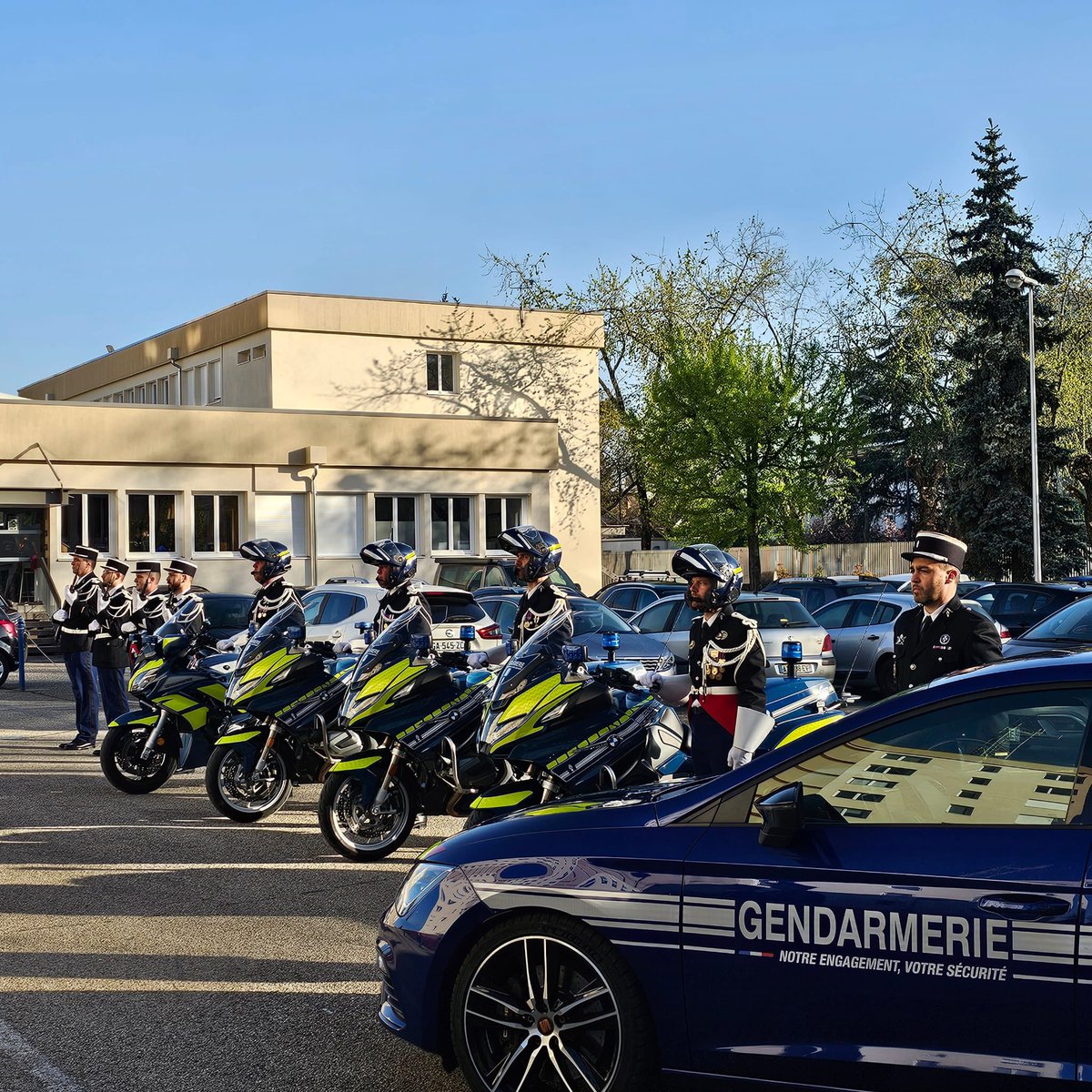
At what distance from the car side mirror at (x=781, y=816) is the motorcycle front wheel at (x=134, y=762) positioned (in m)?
8.63

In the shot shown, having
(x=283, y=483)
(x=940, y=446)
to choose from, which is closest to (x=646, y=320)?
(x=940, y=446)

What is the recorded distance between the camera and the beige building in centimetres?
3681

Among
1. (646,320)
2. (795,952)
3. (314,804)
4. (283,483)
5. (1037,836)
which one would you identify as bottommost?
(314,804)

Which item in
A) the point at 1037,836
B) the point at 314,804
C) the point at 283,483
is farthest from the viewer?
the point at 283,483

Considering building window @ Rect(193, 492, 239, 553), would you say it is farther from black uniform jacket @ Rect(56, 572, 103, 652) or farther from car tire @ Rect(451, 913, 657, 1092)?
car tire @ Rect(451, 913, 657, 1092)

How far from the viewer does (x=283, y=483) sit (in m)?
39.7

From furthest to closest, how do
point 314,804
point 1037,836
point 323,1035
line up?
1. point 314,804
2. point 323,1035
3. point 1037,836

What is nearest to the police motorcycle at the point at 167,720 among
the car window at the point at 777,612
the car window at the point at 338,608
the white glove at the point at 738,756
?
the white glove at the point at 738,756

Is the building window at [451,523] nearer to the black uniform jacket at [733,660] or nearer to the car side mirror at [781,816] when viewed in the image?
the black uniform jacket at [733,660]

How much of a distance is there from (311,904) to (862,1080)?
4.46 meters

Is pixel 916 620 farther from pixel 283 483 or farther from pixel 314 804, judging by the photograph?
pixel 283 483

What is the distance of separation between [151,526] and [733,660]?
A: 32.7 metres

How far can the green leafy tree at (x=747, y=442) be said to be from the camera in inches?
1639

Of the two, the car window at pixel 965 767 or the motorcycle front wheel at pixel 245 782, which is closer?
the car window at pixel 965 767
